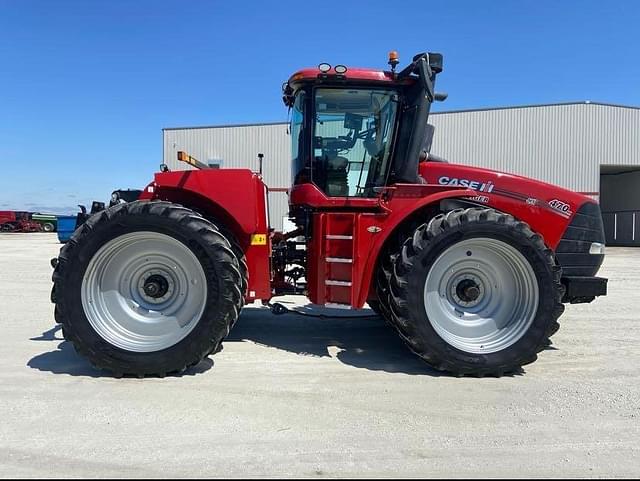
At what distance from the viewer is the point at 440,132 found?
2502cm

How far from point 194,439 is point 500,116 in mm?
25252

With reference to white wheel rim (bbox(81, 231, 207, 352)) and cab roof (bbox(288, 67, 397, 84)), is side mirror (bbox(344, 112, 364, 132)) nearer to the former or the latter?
cab roof (bbox(288, 67, 397, 84))

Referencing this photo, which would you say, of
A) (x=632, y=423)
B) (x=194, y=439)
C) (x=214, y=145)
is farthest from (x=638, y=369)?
(x=214, y=145)

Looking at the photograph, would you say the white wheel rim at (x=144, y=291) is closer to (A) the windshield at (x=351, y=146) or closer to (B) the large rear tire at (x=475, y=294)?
(A) the windshield at (x=351, y=146)

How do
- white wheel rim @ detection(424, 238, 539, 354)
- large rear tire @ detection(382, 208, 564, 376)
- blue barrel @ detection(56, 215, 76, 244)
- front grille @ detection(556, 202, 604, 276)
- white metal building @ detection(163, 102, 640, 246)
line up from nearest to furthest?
1. large rear tire @ detection(382, 208, 564, 376)
2. white wheel rim @ detection(424, 238, 539, 354)
3. front grille @ detection(556, 202, 604, 276)
4. blue barrel @ detection(56, 215, 76, 244)
5. white metal building @ detection(163, 102, 640, 246)

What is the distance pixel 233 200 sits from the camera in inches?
176

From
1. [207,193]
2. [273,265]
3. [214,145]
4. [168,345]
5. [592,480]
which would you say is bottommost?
[592,480]

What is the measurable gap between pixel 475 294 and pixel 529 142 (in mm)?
22955

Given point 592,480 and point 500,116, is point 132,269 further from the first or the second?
point 500,116

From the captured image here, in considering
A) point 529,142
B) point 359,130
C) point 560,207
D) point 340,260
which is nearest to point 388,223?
point 340,260

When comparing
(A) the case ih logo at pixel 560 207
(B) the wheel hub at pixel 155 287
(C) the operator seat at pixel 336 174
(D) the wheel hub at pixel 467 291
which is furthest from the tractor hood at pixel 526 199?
(B) the wheel hub at pixel 155 287

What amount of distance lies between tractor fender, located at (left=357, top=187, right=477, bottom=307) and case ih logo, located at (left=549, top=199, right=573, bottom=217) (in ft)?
2.90

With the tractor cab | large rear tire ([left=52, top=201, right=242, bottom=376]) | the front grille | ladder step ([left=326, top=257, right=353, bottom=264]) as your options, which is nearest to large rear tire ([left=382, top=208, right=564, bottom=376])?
ladder step ([left=326, top=257, right=353, bottom=264])

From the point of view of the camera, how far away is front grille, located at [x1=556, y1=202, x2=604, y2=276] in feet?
15.5
